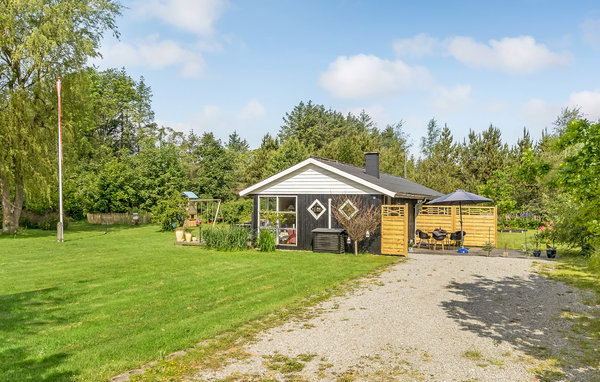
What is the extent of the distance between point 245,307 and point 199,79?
1791 centimetres

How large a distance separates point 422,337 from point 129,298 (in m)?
6.07

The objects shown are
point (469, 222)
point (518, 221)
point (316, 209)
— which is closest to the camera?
point (316, 209)

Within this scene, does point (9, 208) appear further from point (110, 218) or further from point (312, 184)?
point (312, 184)

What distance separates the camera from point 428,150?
2712 inches

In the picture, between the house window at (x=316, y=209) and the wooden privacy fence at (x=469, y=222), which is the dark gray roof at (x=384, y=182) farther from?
the house window at (x=316, y=209)

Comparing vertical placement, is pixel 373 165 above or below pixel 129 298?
above

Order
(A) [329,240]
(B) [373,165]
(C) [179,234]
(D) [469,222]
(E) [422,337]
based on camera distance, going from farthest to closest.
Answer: (D) [469,222] → (B) [373,165] → (C) [179,234] → (A) [329,240] → (E) [422,337]

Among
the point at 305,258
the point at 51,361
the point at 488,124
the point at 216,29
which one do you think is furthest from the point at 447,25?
the point at 488,124

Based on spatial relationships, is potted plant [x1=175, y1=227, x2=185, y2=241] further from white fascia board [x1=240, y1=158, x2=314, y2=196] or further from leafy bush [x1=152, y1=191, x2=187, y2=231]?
A: leafy bush [x1=152, y1=191, x2=187, y2=231]

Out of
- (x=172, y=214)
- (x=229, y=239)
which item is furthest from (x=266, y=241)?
(x=172, y=214)

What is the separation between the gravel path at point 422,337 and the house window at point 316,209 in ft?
23.8

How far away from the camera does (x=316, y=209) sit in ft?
57.0

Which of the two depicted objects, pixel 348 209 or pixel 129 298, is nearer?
pixel 129 298

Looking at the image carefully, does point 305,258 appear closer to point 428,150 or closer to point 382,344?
point 382,344
